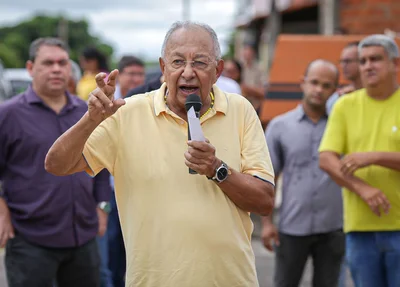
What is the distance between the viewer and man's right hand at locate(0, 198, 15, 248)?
547 cm

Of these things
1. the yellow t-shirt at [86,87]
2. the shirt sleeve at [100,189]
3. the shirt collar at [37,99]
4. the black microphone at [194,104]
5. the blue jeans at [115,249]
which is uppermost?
the black microphone at [194,104]

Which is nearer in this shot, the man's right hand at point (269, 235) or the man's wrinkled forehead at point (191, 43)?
the man's wrinkled forehead at point (191, 43)

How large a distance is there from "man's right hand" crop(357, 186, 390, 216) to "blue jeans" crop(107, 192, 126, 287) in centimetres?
271

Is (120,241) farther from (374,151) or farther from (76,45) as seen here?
(76,45)

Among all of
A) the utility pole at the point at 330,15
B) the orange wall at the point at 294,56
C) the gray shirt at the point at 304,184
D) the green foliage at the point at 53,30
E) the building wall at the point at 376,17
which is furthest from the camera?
the green foliage at the point at 53,30

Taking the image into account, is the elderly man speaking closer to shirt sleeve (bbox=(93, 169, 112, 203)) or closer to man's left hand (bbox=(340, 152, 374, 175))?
man's left hand (bbox=(340, 152, 374, 175))

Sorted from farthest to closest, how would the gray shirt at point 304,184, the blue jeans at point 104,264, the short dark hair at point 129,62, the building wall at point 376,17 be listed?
the building wall at point 376,17 < the short dark hair at point 129,62 < the blue jeans at point 104,264 < the gray shirt at point 304,184

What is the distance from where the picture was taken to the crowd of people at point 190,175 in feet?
12.0

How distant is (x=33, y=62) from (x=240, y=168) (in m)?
2.74

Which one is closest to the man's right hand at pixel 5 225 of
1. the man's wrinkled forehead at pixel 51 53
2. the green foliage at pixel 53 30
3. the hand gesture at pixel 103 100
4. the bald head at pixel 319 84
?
the man's wrinkled forehead at pixel 51 53

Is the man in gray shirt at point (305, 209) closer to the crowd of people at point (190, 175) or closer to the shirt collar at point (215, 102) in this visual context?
the crowd of people at point (190, 175)

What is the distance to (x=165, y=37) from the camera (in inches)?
149

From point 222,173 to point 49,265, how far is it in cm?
240

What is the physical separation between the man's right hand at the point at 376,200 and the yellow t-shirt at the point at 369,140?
0.30ft
